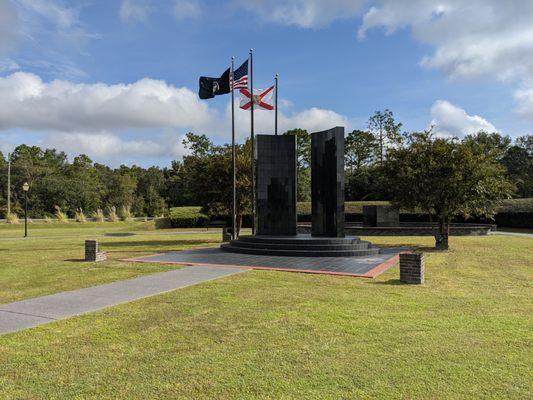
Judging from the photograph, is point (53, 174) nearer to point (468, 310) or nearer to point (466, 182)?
point (466, 182)

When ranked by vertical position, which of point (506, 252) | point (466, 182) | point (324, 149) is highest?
point (324, 149)

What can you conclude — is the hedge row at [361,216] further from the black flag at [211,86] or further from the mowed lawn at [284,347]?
the mowed lawn at [284,347]

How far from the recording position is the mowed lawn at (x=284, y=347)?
140 inches

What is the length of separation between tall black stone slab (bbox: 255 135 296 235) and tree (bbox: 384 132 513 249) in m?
4.34

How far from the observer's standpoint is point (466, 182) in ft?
53.2

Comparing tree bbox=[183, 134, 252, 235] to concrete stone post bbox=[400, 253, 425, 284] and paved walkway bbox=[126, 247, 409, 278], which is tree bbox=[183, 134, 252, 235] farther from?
concrete stone post bbox=[400, 253, 425, 284]

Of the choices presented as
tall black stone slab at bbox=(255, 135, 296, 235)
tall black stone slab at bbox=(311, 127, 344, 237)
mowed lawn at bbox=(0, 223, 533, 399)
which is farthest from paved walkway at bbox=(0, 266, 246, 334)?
tall black stone slab at bbox=(255, 135, 296, 235)

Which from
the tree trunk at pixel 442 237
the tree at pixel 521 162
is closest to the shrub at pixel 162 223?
the tree trunk at pixel 442 237

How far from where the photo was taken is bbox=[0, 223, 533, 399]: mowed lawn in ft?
11.7

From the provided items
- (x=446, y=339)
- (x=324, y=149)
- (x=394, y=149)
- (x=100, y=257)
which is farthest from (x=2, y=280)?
(x=394, y=149)

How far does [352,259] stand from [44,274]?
322 inches

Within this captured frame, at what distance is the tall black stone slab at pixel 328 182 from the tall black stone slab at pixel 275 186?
964 mm

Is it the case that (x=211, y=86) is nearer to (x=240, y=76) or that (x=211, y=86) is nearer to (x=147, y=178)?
(x=240, y=76)

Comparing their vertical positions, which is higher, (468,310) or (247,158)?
(247,158)
